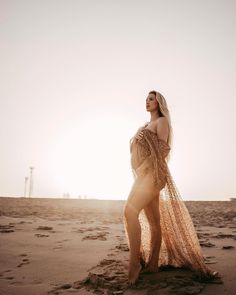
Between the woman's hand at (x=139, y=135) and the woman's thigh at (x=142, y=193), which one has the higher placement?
the woman's hand at (x=139, y=135)

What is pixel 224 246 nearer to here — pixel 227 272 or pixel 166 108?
pixel 227 272

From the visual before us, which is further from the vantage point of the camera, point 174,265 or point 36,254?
point 36,254

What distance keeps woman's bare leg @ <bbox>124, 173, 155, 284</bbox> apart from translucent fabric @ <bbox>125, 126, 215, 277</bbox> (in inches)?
5.0

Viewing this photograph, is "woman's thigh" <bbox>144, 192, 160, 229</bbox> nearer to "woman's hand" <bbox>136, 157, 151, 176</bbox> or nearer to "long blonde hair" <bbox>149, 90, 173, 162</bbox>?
"woman's hand" <bbox>136, 157, 151, 176</bbox>

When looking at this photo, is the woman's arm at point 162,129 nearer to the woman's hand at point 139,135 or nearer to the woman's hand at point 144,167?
the woman's hand at point 139,135

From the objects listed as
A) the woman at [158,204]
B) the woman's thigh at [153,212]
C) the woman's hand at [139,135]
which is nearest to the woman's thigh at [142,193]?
the woman at [158,204]

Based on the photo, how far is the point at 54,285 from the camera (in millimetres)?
3129

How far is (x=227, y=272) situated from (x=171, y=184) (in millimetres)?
1156

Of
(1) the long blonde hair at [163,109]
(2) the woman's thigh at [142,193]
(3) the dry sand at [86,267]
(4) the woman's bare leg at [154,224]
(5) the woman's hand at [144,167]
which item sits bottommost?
(3) the dry sand at [86,267]

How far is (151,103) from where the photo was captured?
3.75 m

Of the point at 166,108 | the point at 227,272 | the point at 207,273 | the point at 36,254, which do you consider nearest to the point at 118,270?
the point at 207,273

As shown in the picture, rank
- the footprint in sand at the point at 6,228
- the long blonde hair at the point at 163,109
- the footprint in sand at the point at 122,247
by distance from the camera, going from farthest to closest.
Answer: the footprint in sand at the point at 6,228 < the footprint in sand at the point at 122,247 < the long blonde hair at the point at 163,109

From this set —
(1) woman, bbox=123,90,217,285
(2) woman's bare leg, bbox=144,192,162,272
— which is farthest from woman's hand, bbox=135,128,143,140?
(2) woman's bare leg, bbox=144,192,162,272

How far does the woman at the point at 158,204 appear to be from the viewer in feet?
10.8
